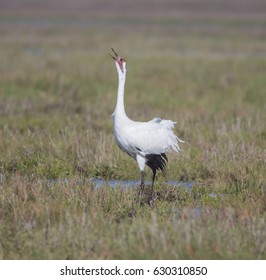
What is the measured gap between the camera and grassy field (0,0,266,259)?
21.1ft

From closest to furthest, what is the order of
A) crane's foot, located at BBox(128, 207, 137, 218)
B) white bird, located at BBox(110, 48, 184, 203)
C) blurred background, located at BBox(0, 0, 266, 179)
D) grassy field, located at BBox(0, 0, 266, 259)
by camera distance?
grassy field, located at BBox(0, 0, 266, 259)
crane's foot, located at BBox(128, 207, 137, 218)
white bird, located at BBox(110, 48, 184, 203)
blurred background, located at BBox(0, 0, 266, 179)

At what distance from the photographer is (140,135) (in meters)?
8.11

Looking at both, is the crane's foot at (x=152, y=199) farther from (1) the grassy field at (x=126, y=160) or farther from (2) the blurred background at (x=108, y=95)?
(2) the blurred background at (x=108, y=95)

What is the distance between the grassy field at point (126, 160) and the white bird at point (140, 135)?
0.50m

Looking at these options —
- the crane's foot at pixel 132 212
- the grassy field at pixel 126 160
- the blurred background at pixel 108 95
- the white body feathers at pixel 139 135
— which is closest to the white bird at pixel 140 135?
the white body feathers at pixel 139 135

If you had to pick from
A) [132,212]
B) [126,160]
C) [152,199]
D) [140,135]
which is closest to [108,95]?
[126,160]

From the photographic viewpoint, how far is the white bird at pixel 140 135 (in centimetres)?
806

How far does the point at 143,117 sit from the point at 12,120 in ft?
9.22

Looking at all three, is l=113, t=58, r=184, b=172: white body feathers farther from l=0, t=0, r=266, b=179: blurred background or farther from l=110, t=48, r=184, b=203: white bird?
→ l=0, t=0, r=266, b=179: blurred background

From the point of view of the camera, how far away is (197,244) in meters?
6.25

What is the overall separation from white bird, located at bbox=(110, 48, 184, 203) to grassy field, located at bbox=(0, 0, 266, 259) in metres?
0.50

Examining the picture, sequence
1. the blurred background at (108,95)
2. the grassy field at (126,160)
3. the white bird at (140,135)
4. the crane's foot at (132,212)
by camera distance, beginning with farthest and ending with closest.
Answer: the blurred background at (108,95)
the white bird at (140,135)
the crane's foot at (132,212)
the grassy field at (126,160)

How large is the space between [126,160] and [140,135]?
209cm

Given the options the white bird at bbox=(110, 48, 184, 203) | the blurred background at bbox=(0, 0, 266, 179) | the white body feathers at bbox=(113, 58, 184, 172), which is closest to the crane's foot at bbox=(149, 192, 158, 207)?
the white bird at bbox=(110, 48, 184, 203)
